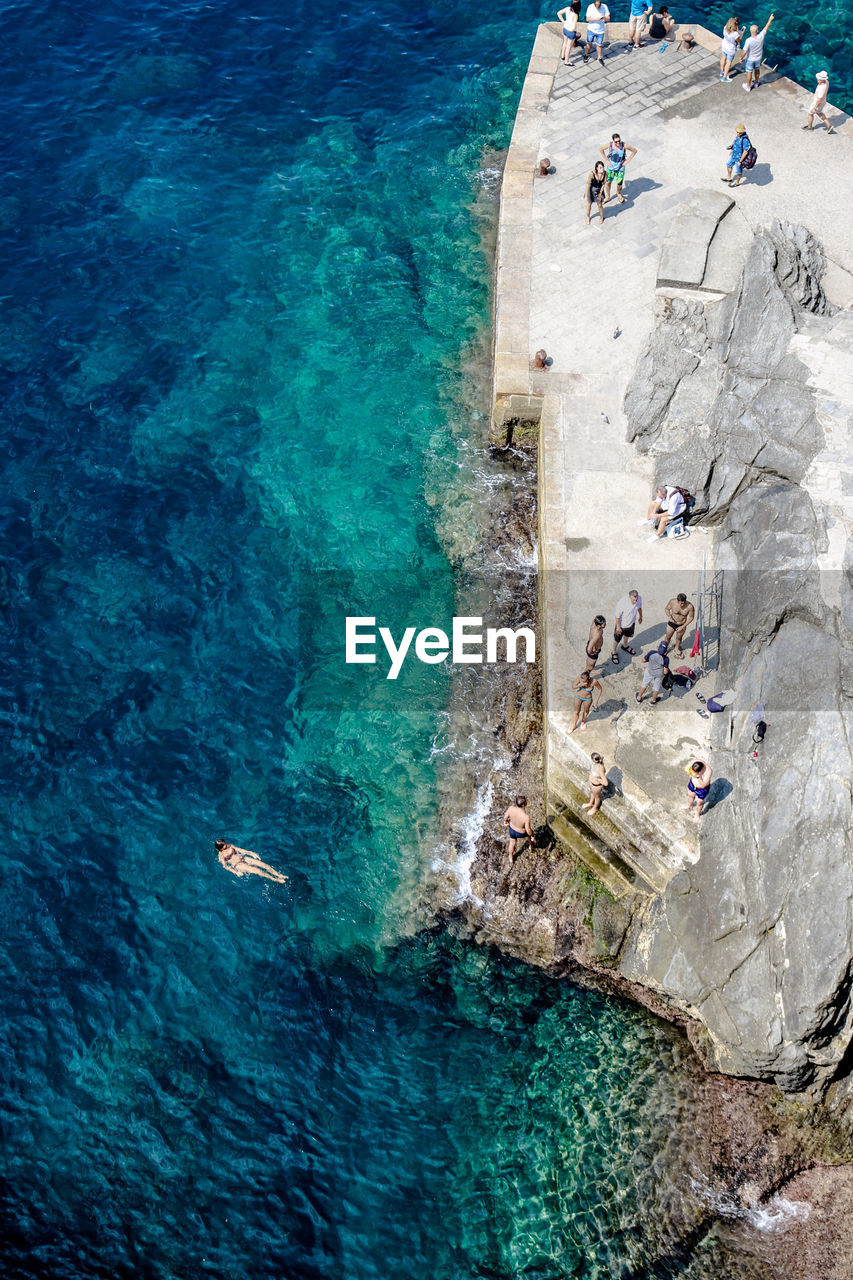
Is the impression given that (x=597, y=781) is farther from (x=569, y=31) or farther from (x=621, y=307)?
(x=569, y=31)

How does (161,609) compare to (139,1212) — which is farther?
(161,609)

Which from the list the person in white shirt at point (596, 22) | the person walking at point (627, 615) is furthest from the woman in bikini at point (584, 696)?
the person in white shirt at point (596, 22)

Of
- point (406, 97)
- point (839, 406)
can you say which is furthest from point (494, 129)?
point (839, 406)

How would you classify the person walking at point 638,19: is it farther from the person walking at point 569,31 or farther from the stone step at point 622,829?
the stone step at point 622,829

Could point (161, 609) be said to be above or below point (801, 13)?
below

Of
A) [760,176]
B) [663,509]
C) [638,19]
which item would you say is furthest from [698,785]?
[638,19]

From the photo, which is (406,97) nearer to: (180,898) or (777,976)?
(180,898)

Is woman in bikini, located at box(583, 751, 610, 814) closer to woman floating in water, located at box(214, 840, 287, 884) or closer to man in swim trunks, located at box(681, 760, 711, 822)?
man in swim trunks, located at box(681, 760, 711, 822)
